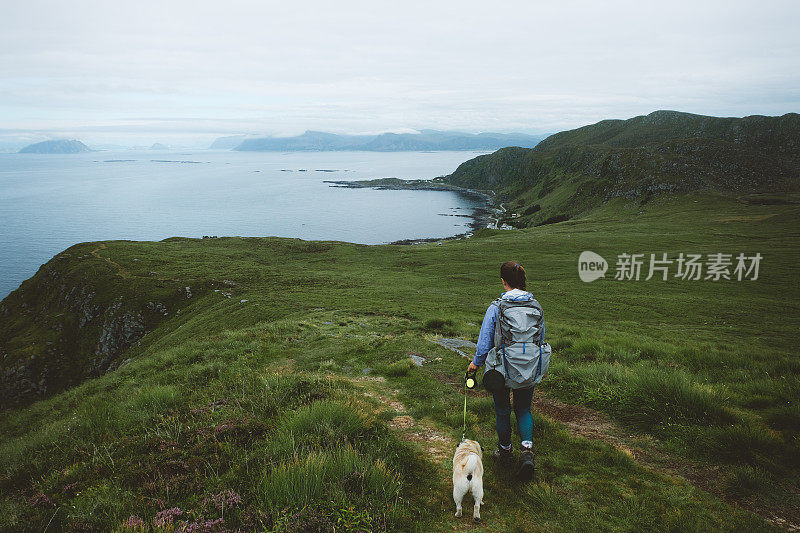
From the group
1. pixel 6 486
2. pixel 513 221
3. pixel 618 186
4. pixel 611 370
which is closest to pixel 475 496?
pixel 611 370

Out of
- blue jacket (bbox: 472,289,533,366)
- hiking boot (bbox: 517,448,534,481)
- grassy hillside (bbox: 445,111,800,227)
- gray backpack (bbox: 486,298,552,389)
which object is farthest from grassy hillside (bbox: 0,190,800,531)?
grassy hillside (bbox: 445,111,800,227)

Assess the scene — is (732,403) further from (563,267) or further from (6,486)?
(563,267)

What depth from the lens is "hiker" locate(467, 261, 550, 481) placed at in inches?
248

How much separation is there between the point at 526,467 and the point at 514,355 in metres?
1.93

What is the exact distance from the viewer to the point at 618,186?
156 metres

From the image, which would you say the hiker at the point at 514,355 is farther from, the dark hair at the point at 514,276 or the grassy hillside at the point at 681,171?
the grassy hillside at the point at 681,171

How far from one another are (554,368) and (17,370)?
234 ft

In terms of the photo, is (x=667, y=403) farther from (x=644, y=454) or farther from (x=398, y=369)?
(x=398, y=369)

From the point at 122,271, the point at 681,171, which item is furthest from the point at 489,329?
the point at 681,171

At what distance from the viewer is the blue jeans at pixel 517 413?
264 inches

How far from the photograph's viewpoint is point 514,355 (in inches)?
247

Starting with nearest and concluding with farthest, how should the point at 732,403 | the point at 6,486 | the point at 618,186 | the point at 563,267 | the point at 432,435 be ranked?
the point at 6,486
the point at 432,435
the point at 732,403
the point at 563,267
the point at 618,186

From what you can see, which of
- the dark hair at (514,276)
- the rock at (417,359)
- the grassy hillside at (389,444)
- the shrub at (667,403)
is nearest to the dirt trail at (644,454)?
the grassy hillside at (389,444)

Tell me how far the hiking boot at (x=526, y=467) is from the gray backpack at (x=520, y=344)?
3.85 ft
